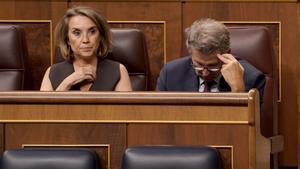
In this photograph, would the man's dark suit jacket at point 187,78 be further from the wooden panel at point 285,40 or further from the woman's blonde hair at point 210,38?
the wooden panel at point 285,40

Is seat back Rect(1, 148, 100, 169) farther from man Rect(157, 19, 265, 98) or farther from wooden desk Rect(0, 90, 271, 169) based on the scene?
man Rect(157, 19, 265, 98)

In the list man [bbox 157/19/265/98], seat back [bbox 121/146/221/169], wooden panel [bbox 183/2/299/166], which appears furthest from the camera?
wooden panel [bbox 183/2/299/166]

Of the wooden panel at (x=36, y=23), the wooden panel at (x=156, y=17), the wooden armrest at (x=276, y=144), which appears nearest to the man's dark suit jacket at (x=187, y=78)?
the wooden armrest at (x=276, y=144)

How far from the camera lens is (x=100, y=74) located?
5.57 feet

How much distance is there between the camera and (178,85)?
64.3 inches

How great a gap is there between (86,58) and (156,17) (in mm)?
305

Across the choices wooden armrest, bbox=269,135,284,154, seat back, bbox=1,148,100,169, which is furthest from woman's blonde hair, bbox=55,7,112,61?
seat back, bbox=1,148,100,169

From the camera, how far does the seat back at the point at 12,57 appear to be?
69.7 inches

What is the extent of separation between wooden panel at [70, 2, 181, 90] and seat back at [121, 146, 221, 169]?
724 millimetres

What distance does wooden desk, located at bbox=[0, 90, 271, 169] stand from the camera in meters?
1.24

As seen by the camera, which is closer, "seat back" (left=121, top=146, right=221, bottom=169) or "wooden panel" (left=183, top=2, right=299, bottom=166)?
"seat back" (left=121, top=146, right=221, bottom=169)

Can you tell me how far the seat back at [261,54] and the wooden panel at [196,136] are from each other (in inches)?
18.7

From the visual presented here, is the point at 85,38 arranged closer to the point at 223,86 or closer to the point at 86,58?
the point at 86,58

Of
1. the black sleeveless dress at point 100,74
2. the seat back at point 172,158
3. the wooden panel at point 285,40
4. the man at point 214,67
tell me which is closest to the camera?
the seat back at point 172,158
